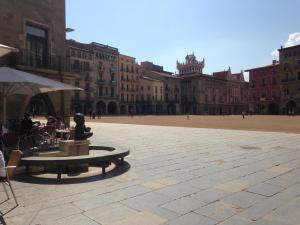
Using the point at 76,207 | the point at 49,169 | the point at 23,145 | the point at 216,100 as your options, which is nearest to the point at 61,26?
the point at 23,145

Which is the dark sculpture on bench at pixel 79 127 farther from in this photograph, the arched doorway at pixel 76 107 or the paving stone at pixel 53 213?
the arched doorway at pixel 76 107

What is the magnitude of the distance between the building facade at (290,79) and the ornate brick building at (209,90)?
76.9ft

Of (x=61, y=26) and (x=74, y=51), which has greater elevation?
(x=74, y=51)

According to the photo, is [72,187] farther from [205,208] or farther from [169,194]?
[205,208]

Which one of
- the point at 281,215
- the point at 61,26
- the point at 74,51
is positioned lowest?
the point at 281,215

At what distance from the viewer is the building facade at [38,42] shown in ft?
47.7

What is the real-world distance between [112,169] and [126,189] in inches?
68.3

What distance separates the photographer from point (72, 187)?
18.2 ft

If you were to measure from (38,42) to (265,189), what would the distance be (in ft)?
47.4

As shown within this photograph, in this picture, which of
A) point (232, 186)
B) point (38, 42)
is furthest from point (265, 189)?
point (38, 42)

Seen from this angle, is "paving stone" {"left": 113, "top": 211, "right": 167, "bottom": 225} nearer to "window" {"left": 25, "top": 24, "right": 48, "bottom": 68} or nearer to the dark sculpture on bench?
the dark sculpture on bench

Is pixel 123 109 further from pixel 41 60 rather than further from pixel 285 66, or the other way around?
pixel 41 60

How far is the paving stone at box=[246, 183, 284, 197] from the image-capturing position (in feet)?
17.4

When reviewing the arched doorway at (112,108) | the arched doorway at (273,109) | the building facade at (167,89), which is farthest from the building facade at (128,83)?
the arched doorway at (273,109)
